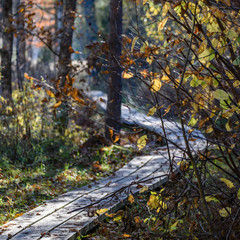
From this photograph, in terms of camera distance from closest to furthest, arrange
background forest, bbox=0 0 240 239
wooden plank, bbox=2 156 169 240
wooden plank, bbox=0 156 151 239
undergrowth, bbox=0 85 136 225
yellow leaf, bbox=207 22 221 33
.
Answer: yellow leaf, bbox=207 22 221 33 < background forest, bbox=0 0 240 239 < wooden plank, bbox=2 156 169 240 < wooden plank, bbox=0 156 151 239 < undergrowth, bbox=0 85 136 225

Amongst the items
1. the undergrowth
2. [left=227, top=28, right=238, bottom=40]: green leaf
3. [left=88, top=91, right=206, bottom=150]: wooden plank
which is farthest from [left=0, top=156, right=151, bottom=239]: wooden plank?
[left=227, top=28, right=238, bottom=40]: green leaf

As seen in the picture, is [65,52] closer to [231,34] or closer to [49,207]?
[49,207]

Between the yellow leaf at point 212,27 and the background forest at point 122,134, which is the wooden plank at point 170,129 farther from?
the yellow leaf at point 212,27

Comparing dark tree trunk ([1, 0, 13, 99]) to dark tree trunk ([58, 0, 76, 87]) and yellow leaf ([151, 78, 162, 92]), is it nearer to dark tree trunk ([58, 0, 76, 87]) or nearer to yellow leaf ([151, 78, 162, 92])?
dark tree trunk ([58, 0, 76, 87])

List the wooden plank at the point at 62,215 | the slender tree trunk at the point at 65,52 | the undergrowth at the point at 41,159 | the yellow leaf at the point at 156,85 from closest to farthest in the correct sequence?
the yellow leaf at the point at 156,85 → the wooden plank at the point at 62,215 → the undergrowth at the point at 41,159 → the slender tree trunk at the point at 65,52

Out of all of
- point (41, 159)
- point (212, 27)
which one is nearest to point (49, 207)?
point (41, 159)

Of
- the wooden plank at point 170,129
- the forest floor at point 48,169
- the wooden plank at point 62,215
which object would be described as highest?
the wooden plank at point 170,129

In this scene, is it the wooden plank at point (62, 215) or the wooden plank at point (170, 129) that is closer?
the wooden plank at point (170, 129)

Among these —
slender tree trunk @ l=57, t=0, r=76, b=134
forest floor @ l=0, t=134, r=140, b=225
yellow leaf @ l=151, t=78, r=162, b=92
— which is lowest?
forest floor @ l=0, t=134, r=140, b=225

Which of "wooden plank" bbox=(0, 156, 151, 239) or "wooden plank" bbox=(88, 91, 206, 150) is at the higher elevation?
"wooden plank" bbox=(88, 91, 206, 150)

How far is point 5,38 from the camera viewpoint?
8.80 metres

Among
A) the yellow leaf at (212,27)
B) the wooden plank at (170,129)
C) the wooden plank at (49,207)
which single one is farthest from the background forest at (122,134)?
the wooden plank at (49,207)

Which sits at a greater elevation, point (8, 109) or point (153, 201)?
point (8, 109)

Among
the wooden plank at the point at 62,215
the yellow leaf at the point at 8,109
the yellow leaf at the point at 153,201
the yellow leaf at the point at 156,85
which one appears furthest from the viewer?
the yellow leaf at the point at 8,109
